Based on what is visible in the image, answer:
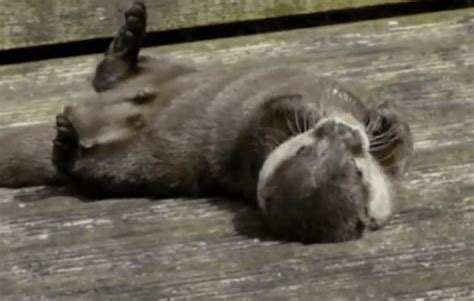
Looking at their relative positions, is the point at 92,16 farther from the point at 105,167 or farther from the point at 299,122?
the point at 299,122

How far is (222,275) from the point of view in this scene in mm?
2703

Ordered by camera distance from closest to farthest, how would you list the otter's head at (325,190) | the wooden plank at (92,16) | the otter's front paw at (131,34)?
the otter's head at (325,190) < the otter's front paw at (131,34) < the wooden plank at (92,16)

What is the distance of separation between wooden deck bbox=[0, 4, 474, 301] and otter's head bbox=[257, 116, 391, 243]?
3 centimetres

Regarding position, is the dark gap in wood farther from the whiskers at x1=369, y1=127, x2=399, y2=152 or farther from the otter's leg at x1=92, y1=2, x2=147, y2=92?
the whiskers at x1=369, y1=127, x2=399, y2=152

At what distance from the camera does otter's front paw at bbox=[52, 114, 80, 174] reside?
122 inches

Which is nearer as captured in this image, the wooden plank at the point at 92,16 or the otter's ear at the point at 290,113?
the otter's ear at the point at 290,113

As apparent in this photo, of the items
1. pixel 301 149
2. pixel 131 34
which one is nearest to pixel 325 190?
pixel 301 149

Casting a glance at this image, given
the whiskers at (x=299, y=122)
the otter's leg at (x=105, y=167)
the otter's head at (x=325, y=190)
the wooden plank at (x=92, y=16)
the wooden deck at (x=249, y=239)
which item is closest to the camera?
the wooden deck at (x=249, y=239)

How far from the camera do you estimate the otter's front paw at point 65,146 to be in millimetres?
3092

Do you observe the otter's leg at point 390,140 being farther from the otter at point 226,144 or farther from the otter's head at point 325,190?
the otter's head at point 325,190

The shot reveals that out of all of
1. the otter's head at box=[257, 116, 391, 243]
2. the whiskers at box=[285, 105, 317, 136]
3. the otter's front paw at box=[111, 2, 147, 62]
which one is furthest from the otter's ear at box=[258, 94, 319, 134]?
the otter's front paw at box=[111, 2, 147, 62]

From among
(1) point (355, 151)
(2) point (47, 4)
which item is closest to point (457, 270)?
(1) point (355, 151)

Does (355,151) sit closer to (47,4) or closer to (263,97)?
(263,97)

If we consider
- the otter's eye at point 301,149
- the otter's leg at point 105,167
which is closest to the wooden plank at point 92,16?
the otter's leg at point 105,167
